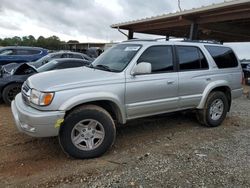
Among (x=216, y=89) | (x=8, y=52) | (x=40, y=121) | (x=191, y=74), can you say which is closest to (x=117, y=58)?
(x=191, y=74)

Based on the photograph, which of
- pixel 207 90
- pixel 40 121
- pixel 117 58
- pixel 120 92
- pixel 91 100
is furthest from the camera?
pixel 207 90

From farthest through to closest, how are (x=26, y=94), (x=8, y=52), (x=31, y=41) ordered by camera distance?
(x=31, y=41)
(x=8, y=52)
(x=26, y=94)

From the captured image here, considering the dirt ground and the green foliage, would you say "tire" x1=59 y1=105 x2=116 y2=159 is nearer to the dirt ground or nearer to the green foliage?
the dirt ground

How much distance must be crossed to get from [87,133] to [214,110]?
3135mm

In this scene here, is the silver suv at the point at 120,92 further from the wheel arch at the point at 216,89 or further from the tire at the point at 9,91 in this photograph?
the tire at the point at 9,91

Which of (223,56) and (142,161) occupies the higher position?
(223,56)

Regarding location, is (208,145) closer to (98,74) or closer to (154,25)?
(98,74)

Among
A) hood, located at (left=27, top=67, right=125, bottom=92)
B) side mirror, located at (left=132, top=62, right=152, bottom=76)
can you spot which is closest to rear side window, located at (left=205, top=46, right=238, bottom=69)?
side mirror, located at (left=132, top=62, right=152, bottom=76)

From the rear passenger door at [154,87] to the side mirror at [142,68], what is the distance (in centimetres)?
9

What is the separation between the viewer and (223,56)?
5969 mm

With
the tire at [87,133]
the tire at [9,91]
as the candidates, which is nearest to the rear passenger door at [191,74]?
the tire at [87,133]

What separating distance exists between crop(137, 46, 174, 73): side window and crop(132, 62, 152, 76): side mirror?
233 millimetres

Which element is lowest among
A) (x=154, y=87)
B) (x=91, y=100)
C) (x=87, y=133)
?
(x=87, y=133)

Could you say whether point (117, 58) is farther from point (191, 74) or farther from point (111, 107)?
point (191, 74)
